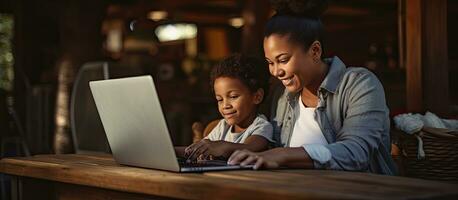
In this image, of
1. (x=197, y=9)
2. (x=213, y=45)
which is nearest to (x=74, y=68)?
(x=197, y=9)

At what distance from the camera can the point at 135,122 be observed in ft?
6.73

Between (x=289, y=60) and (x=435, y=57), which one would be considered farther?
(x=435, y=57)

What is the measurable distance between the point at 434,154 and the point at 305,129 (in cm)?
47

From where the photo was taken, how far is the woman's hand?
6.61ft

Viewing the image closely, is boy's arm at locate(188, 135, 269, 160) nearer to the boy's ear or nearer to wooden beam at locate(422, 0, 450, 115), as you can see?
the boy's ear

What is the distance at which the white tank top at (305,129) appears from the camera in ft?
7.85

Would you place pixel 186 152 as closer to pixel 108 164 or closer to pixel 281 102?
pixel 108 164

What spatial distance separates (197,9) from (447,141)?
803 centimetres

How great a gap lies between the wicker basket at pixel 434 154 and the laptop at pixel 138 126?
778mm

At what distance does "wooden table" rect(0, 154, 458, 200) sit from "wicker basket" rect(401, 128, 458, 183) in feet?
2.51

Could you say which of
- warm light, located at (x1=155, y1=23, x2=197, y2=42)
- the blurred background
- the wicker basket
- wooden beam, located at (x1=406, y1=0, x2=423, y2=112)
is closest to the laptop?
the wicker basket

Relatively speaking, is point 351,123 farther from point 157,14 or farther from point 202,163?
point 157,14

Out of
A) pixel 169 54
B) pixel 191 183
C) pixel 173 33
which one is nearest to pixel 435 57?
pixel 191 183

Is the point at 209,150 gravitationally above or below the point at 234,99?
below
